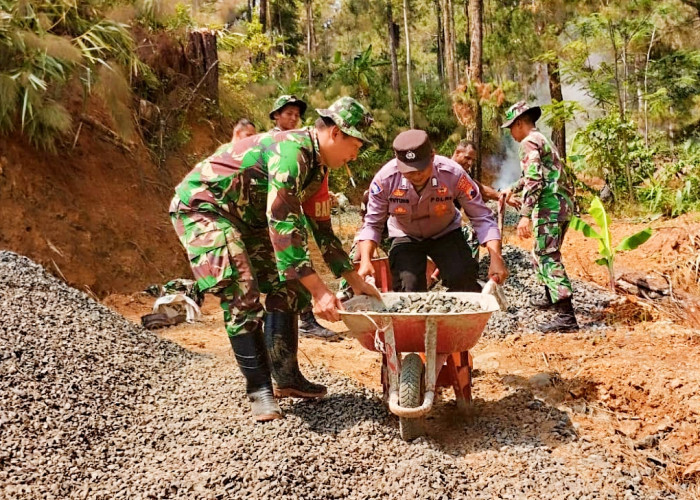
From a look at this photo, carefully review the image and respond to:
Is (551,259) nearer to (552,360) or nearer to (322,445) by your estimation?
(552,360)

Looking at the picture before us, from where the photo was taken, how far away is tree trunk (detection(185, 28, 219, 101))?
400 inches

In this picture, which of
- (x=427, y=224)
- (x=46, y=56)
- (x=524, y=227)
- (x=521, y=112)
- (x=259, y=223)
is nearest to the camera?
(x=259, y=223)

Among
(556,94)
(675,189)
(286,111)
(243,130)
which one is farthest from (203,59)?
(556,94)

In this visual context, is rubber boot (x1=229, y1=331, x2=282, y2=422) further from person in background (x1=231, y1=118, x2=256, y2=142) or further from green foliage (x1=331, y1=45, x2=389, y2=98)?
green foliage (x1=331, y1=45, x2=389, y2=98)

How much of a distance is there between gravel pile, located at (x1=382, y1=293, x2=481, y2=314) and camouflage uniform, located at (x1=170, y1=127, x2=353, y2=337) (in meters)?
0.40

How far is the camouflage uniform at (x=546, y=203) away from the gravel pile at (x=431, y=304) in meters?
2.08

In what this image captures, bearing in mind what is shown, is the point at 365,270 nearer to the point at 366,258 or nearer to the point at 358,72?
the point at 366,258

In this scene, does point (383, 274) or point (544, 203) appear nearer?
point (383, 274)

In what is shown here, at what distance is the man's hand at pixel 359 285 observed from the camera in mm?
3094

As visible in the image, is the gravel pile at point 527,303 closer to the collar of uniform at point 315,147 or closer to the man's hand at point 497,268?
the man's hand at point 497,268

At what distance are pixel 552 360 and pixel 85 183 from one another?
5.55m

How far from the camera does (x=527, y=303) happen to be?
19.8 feet

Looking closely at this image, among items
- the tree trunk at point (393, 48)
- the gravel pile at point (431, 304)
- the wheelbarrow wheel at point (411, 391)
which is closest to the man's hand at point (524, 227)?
the gravel pile at point (431, 304)

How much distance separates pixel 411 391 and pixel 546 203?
270 centimetres
